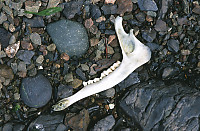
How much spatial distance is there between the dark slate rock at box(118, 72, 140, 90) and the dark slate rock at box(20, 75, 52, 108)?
971 millimetres

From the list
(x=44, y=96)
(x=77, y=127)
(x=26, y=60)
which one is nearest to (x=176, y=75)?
(x=77, y=127)

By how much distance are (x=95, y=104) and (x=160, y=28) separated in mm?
1327

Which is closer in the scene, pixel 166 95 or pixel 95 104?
pixel 166 95

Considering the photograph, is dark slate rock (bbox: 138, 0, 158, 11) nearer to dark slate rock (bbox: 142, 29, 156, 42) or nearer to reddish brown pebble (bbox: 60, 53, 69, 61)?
dark slate rock (bbox: 142, 29, 156, 42)

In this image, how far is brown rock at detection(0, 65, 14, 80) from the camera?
105 inches

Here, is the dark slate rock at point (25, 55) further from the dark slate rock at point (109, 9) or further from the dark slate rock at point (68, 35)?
the dark slate rock at point (109, 9)

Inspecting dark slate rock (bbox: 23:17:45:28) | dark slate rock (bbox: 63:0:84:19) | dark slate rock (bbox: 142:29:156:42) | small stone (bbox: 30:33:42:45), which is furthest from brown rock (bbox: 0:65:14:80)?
dark slate rock (bbox: 142:29:156:42)

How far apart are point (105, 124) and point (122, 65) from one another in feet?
2.59

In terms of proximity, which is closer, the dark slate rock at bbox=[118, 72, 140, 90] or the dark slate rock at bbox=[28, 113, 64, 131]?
the dark slate rock at bbox=[28, 113, 64, 131]

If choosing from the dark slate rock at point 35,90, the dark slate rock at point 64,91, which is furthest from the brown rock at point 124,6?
the dark slate rock at point 35,90

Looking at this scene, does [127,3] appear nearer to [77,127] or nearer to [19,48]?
[19,48]

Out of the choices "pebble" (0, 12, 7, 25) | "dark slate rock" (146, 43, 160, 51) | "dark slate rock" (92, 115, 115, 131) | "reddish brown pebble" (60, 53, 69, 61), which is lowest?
"dark slate rock" (92, 115, 115, 131)

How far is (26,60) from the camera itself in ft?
8.93

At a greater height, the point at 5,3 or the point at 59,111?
the point at 5,3
